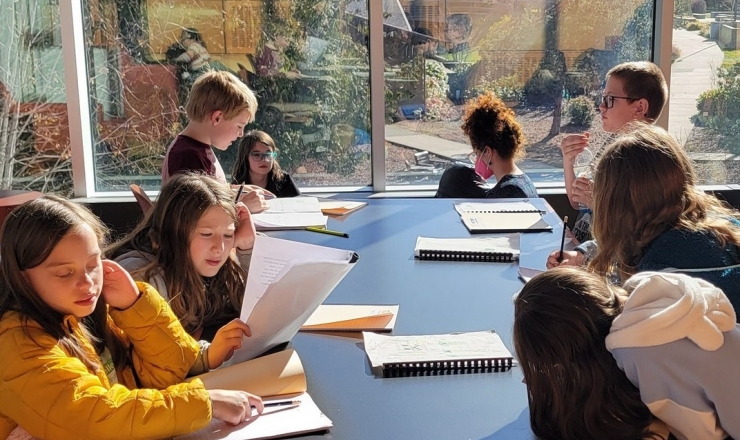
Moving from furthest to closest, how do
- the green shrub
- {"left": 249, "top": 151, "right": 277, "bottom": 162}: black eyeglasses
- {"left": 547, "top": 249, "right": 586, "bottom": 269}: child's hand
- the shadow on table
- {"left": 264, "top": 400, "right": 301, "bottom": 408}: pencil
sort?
1. the green shrub
2. {"left": 249, "top": 151, "right": 277, "bottom": 162}: black eyeglasses
3. {"left": 547, "top": 249, "right": 586, "bottom": 269}: child's hand
4. {"left": 264, "top": 400, "right": 301, "bottom": 408}: pencil
5. the shadow on table

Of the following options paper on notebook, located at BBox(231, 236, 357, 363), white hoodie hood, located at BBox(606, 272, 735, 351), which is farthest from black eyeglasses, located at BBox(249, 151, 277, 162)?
white hoodie hood, located at BBox(606, 272, 735, 351)

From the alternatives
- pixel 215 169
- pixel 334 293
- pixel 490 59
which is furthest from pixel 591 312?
pixel 490 59

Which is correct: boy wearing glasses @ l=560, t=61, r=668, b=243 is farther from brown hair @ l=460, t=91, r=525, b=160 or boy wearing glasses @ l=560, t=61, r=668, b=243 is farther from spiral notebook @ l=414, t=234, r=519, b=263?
spiral notebook @ l=414, t=234, r=519, b=263

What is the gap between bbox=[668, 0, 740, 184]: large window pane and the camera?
14.7 ft

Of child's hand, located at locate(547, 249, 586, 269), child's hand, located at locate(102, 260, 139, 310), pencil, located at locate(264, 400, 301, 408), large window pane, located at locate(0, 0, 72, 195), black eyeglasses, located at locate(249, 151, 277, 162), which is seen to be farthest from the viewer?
large window pane, located at locate(0, 0, 72, 195)

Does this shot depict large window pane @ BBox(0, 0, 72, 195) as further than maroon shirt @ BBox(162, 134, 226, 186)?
Yes

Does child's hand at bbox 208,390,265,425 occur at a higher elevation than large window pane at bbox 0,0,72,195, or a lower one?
lower

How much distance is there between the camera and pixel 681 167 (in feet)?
5.59

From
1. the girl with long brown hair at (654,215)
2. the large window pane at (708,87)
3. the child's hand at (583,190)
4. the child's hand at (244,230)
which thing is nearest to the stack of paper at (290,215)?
the child's hand at (244,230)

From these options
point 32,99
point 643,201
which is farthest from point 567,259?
point 32,99

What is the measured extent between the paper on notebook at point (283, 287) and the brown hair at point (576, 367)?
0.44 meters

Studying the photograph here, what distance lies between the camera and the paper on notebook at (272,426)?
1269 mm

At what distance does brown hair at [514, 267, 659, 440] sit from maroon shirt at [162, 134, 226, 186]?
1.96m

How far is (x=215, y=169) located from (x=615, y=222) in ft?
6.09
